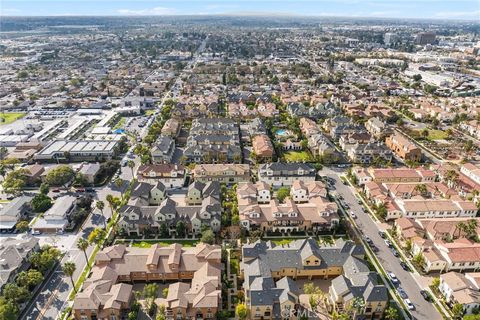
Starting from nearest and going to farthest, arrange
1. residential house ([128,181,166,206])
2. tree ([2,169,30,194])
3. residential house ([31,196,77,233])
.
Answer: residential house ([31,196,77,233]), residential house ([128,181,166,206]), tree ([2,169,30,194])

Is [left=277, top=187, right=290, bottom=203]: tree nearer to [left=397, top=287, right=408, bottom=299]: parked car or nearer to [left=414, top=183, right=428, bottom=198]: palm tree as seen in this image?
[left=397, top=287, right=408, bottom=299]: parked car

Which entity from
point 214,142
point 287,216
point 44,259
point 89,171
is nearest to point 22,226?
point 44,259

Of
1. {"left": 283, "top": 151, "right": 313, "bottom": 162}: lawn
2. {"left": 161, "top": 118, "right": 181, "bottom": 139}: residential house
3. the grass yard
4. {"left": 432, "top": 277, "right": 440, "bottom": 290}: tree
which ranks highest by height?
{"left": 161, "top": 118, "right": 181, "bottom": 139}: residential house

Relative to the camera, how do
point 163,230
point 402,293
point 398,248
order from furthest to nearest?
point 163,230
point 398,248
point 402,293

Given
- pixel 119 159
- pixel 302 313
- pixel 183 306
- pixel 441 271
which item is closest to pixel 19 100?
pixel 119 159

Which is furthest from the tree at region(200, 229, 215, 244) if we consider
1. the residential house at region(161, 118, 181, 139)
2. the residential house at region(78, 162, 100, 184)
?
the residential house at region(161, 118, 181, 139)

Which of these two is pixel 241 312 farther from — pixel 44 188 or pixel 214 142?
pixel 214 142
